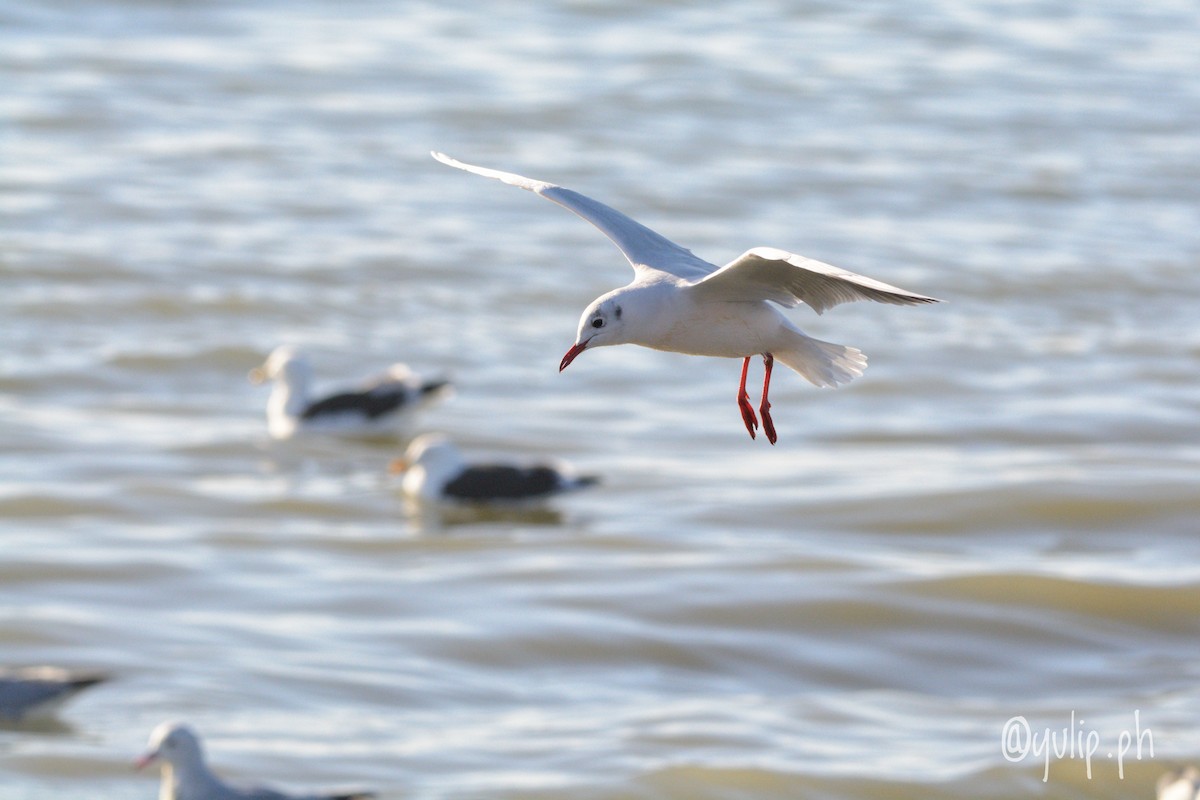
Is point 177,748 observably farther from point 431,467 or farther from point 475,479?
point 431,467

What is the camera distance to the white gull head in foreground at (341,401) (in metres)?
15.3

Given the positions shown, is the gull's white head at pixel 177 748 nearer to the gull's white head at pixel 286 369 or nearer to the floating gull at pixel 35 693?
the floating gull at pixel 35 693

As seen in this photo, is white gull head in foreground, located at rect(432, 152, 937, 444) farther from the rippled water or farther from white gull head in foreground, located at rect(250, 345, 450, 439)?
white gull head in foreground, located at rect(250, 345, 450, 439)

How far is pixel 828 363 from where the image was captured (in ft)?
18.2

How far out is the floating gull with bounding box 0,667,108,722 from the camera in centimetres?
960

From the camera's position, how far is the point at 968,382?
16.9 m

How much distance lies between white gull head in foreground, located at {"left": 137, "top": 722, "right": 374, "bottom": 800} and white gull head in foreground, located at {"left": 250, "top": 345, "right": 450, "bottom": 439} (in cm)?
680

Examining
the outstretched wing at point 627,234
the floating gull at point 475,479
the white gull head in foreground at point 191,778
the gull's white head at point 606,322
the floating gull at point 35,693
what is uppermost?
the floating gull at point 475,479

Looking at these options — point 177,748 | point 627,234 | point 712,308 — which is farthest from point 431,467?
point 712,308

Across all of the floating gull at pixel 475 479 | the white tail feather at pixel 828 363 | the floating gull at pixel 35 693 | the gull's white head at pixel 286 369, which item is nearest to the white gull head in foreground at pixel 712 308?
the white tail feather at pixel 828 363

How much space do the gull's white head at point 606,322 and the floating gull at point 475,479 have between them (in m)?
8.44

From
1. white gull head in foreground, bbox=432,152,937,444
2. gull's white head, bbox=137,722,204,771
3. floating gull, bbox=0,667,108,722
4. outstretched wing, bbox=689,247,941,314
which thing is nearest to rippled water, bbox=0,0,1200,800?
floating gull, bbox=0,667,108,722

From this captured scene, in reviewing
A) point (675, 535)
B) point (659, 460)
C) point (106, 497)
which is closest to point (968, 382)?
point (659, 460)

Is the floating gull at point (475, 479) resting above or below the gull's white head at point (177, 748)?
above
